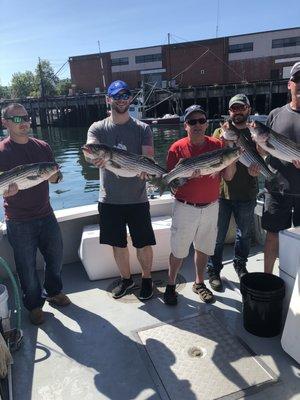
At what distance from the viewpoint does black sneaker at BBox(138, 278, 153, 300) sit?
4.27m

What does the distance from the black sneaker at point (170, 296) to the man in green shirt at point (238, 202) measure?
22.4 inches

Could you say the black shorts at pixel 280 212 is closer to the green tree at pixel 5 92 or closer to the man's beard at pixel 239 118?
the man's beard at pixel 239 118

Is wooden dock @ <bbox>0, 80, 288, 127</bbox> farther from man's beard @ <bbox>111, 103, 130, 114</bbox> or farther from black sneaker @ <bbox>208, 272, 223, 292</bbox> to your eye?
man's beard @ <bbox>111, 103, 130, 114</bbox>

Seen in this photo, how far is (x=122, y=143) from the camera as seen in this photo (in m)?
3.95

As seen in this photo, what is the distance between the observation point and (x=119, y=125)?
3959 mm

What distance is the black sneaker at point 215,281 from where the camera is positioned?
14.4 ft

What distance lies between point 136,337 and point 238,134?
2273mm

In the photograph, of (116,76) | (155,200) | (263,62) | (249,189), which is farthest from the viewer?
(116,76)

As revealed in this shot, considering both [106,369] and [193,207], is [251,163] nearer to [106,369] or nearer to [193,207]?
[193,207]

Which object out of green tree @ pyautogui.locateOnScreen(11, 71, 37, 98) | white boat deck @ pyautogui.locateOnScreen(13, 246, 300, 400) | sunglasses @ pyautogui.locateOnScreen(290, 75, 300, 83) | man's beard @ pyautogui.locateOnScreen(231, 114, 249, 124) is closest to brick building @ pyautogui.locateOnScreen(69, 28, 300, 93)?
green tree @ pyautogui.locateOnScreen(11, 71, 37, 98)

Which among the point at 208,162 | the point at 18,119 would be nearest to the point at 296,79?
the point at 208,162

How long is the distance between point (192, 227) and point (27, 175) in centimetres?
177

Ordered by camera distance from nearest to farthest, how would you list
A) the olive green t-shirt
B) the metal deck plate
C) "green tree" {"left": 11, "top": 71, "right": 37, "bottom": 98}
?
the metal deck plate < the olive green t-shirt < "green tree" {"left": 11, "top": 71, "right": 37, "bottom": 98}

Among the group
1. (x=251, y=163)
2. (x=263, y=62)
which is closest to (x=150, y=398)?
(x=251, y=163)
